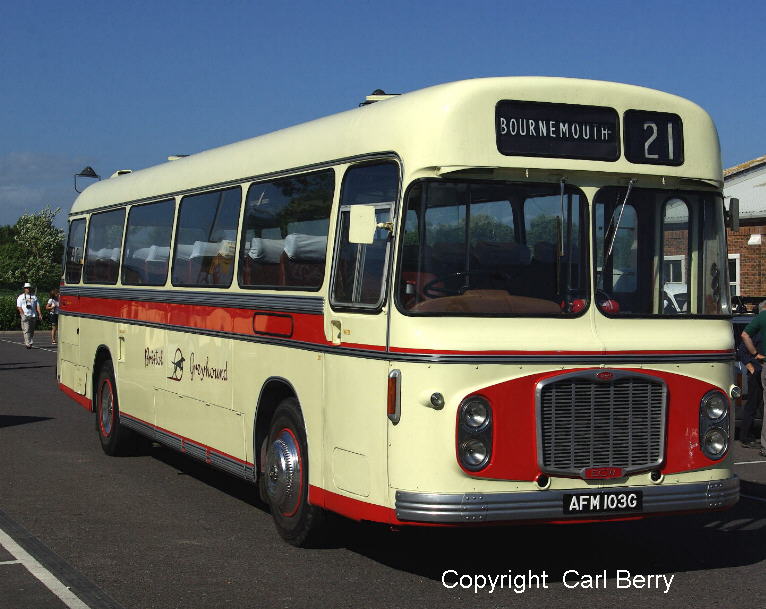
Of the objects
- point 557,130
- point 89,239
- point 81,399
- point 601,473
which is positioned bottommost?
point 81,399

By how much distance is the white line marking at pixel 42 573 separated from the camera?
713 centimetres

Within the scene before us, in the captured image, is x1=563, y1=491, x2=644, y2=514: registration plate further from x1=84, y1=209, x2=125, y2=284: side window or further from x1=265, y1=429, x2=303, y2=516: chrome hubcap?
x1=84, y1=209, x2=125, y2=284: side window

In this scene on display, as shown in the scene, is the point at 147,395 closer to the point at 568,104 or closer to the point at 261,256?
the point at 261,256

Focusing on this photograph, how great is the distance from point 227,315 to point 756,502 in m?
4.80

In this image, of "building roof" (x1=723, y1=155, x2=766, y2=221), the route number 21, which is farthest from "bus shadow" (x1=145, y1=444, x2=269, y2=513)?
"building roof" (x1=723, y1=155, x2=766, y2=221)

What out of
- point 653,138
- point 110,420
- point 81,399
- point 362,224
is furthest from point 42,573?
point 81,399

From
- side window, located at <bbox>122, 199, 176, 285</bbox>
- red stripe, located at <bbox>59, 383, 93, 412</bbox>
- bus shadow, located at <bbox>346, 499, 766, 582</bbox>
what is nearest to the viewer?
bus shadow, located at <bbox>346, 499, 766, 582</bbox>

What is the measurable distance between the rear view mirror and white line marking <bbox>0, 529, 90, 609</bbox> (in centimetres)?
263

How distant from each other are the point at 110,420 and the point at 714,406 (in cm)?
759

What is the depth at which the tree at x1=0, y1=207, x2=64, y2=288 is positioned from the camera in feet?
379

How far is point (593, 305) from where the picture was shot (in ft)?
25.9

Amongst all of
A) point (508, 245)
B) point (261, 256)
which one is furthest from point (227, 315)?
point (508, 245)

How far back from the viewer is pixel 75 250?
15.9 meters

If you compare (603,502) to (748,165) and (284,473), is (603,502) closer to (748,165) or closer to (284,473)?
(284,473)
